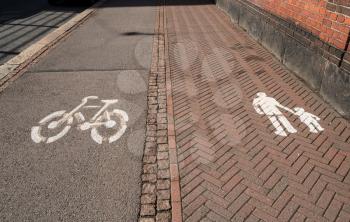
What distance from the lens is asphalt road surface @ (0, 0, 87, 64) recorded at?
1045 centimetres

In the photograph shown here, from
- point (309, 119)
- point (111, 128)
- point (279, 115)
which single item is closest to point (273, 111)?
point (279, 115)

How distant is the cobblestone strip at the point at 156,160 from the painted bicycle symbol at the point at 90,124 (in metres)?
0.54

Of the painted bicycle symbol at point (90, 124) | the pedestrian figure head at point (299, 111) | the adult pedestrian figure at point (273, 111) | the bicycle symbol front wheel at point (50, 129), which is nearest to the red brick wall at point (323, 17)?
the pedestrian figure head at point (299, 111)

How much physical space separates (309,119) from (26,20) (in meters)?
12.9

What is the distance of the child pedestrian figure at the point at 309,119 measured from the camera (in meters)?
5.24

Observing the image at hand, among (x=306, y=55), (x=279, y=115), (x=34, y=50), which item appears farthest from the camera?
(x=34, y=50)

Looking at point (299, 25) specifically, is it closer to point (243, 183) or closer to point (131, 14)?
point (243, 183)

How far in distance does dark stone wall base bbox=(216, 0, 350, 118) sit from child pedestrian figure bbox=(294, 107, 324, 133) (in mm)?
551

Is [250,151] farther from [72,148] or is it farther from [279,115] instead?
[72,148]

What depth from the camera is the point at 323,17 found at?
244 inches

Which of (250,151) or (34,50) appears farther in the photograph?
(34,50)

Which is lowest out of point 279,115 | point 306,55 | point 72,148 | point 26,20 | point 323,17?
point 72,148

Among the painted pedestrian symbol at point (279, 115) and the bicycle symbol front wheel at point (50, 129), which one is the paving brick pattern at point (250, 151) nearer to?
the painted pedestrian symbol at point (279, 115)

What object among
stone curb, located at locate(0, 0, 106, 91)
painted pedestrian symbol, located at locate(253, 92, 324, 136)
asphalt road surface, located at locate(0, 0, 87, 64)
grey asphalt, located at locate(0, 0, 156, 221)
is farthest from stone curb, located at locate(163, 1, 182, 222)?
asphalt road surface, located at locate(0, 0, 87, 64)
